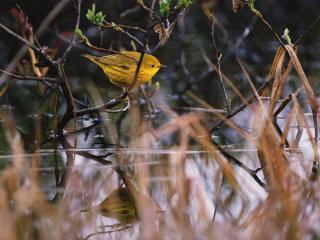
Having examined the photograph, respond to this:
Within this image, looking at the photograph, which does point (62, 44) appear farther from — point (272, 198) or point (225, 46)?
point (272, 198)

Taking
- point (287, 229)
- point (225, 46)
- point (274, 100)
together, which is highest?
point (225, 46)

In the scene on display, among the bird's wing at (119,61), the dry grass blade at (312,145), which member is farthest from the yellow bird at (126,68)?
the dry grass blade at (312,145)

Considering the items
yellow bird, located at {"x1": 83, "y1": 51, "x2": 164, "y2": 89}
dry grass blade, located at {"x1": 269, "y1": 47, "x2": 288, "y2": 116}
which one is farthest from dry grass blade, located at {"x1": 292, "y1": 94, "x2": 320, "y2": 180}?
yellow bird, located at {"x1": 83, "y1": 51, "x2": 164, "y2": 89}

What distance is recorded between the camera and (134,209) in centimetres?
317

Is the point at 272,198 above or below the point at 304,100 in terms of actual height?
below

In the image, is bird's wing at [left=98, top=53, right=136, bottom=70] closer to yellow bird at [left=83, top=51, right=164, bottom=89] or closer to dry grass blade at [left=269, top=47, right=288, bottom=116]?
yellow bird at [left=83, top=51, right=164, bottom=89]

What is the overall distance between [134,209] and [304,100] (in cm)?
249

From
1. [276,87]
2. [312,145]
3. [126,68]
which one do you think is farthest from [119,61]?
[312,145]

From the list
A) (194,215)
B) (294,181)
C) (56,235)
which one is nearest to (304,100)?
(294,181)


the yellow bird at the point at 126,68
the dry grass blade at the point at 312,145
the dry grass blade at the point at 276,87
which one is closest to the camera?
the dry grass blade at the point at 312,145

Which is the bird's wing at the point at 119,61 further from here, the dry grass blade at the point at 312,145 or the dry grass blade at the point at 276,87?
the dry grass blade at the point at 312,145

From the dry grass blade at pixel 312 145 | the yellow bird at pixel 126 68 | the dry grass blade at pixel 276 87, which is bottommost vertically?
the dry grass blade at pixel 312 145

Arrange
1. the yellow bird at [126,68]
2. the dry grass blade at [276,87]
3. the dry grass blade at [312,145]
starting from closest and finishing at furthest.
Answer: the dry grass blade at [312,145]
the dry grass blade at [276,87]
the yellow bird at [126,68]

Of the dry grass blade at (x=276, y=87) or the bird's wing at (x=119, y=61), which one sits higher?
the bird's wing at (x=119, y=61)
